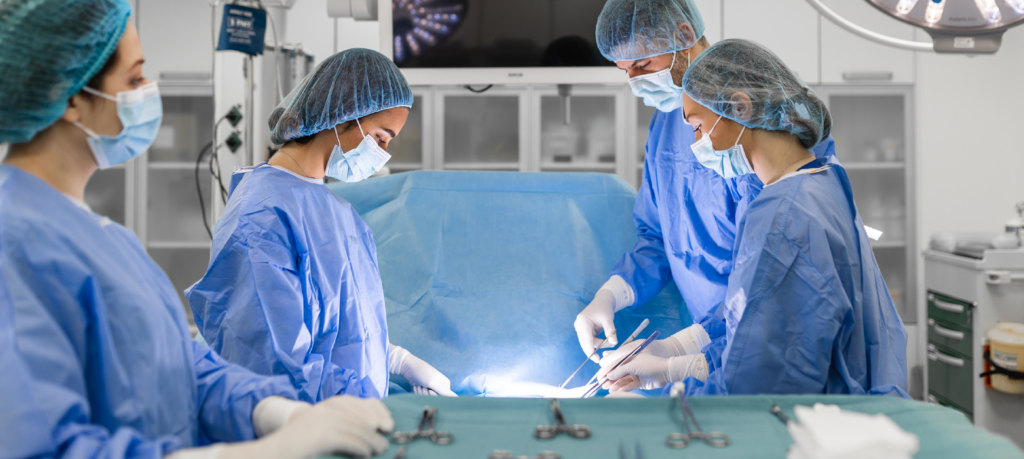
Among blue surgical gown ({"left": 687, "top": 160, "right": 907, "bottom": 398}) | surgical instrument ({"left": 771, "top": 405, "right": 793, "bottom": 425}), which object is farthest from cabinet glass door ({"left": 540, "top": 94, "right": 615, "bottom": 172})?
surgical instrument ({"left": 771, "top": 405, "right": 793, "bottom": 425})

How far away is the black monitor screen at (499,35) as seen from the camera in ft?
7.17

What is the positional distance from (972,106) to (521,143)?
107 inches

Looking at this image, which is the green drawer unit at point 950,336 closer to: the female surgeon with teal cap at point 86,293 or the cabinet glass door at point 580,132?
the cabinet glass door at point 580,132

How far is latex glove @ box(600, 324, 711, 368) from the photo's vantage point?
1.65 metres

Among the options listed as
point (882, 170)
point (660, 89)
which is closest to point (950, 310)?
point (882, 170)

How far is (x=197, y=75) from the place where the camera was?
3.52 metres

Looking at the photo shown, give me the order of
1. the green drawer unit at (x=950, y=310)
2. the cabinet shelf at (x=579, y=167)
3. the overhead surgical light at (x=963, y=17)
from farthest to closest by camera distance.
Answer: the cabinet shelf at (x=579, y=167) < the green drawer unit at (x=950, y=310) < the overhead surgical light at (x=963, y=17)

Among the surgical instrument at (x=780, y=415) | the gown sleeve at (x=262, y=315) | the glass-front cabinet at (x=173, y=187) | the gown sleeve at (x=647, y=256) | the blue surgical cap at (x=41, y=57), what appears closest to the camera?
the blue surgical cap at (x=41, y=57)

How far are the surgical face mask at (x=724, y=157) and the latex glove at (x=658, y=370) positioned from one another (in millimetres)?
441

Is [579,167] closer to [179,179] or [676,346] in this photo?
[676,346]

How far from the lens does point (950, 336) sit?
8.96 feet

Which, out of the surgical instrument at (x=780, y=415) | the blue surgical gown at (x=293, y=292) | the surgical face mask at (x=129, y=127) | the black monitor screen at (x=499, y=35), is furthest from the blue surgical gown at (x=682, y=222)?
the surgical face mask at (x=129, y=127)

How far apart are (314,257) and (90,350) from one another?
575 mm

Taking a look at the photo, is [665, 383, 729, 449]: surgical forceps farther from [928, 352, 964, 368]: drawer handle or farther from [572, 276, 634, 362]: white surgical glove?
[928, 352, 964, 368]: drawer handle
